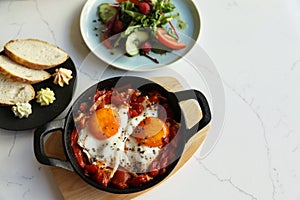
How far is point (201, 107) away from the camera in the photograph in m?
1.80

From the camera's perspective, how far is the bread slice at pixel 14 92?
1883mm

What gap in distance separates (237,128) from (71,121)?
73 cm

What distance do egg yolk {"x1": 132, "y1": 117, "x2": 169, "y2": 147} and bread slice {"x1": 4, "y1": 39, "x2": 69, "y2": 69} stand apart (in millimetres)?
513

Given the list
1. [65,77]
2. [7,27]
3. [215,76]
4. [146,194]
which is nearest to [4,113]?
[65,77]

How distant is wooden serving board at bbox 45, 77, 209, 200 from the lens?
1724mm

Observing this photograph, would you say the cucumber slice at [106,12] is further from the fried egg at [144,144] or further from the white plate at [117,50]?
the fried egg at [144,144]

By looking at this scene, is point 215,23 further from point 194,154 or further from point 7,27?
point 7,27

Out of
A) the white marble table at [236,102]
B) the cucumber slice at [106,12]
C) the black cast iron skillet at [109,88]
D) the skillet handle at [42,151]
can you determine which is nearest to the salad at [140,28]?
the cucumber slice at [106,12]

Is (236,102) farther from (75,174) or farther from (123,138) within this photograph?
(75,174)

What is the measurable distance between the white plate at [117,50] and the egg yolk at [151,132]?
0.34 m

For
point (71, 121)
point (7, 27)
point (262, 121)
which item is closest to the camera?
point (71, 121)

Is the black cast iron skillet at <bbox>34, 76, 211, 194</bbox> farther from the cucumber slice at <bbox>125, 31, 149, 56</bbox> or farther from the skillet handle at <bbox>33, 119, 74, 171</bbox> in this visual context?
the cucumber slice at <bbox>125, 31, 149, 56</bbox>

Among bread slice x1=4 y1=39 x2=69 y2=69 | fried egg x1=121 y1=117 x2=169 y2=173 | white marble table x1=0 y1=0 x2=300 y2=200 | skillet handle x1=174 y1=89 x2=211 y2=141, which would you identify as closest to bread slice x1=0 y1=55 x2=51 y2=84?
bread slice x1=4 y1=39 x2=69 y2=69

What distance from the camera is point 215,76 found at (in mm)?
2104
